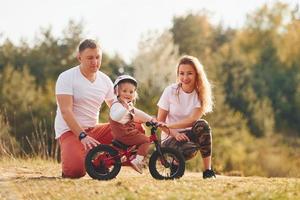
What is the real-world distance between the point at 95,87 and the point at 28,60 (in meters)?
45.5

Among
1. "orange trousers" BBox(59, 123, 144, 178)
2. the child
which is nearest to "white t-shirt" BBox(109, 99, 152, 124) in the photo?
the child

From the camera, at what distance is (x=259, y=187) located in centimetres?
836

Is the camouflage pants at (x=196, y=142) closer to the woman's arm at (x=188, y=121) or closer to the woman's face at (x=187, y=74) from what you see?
the woman's arm at (x=188, y=121)

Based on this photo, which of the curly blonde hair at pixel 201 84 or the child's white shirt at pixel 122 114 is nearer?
the child's white shirt at pixel 122 114

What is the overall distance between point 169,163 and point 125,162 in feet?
1.72

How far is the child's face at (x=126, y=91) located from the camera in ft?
29.7

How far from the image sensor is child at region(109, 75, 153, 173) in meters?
9.02

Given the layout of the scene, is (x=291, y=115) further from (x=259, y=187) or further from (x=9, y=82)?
(x=259, y=187)

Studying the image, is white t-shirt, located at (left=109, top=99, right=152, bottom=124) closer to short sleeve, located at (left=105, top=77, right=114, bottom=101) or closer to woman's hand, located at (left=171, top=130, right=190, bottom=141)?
woman's hand, located at (left=171, top=130, right=190, bottom=141)

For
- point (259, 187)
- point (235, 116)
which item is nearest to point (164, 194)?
point (259, 187)

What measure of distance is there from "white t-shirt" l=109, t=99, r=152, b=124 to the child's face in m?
0.10

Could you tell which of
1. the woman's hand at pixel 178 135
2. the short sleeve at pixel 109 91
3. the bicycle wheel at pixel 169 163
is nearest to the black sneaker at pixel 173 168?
the bicycle wheel at pixel 169 163

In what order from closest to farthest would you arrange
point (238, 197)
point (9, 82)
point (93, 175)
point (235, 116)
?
point (238, 197) < point (93, 175) < point (9, 82) < point (235, 116)

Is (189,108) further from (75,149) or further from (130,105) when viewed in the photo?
(75,149)
